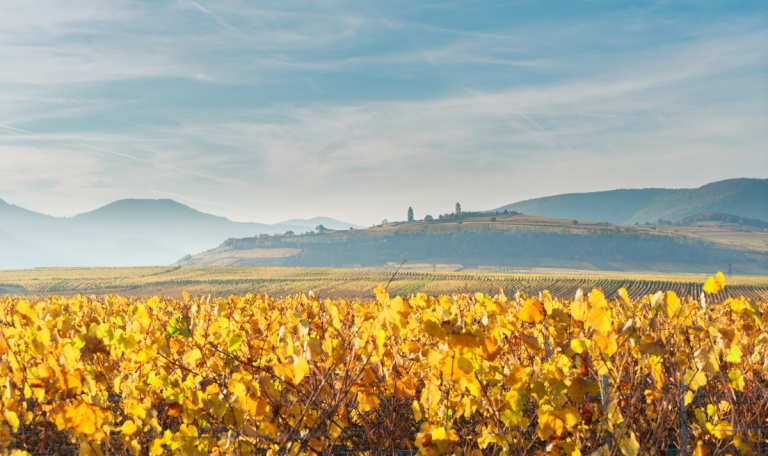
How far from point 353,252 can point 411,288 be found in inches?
3538

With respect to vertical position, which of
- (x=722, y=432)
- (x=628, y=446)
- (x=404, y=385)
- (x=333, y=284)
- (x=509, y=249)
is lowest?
(x=333, y=284)

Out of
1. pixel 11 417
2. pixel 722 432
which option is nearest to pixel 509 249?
pixel 722 432

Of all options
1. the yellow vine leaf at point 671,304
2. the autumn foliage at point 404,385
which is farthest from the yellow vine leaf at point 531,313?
the yellow vine leaf at point 671,304

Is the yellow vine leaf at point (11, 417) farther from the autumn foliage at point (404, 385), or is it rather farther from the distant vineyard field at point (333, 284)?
the distant vineyard field at point (333, 284)

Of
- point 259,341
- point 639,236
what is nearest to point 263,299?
point 259,341

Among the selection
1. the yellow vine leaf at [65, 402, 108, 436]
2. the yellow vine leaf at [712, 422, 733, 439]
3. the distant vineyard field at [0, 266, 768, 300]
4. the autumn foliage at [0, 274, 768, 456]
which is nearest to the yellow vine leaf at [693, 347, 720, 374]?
the autumn foliage at [0, 274, 768, 456]

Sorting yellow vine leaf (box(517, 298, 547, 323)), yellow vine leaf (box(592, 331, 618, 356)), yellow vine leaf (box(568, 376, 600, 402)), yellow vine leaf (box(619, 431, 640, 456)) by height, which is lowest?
yellow vine leaf (box(619, 431, 640, 456))

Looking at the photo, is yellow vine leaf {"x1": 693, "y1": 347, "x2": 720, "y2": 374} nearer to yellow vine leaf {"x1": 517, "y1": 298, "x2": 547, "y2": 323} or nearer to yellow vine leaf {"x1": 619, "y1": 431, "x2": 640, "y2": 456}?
yellow vine leaf {"x1": 619, "y1": 431, "x2": 640, "y2": 456}

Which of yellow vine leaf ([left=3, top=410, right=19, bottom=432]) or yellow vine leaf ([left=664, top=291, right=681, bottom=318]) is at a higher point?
yellow vine leaf ([left=664, top=291, right=681, bottom=318])

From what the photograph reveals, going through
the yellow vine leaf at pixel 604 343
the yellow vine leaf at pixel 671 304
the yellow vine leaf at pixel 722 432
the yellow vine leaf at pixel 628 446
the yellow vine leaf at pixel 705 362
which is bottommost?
the yellow vine leaf at pixel 722 432

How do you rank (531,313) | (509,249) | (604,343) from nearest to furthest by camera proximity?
(531,313)
(604,343)
(509,249)

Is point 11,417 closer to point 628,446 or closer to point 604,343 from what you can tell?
point 604,343

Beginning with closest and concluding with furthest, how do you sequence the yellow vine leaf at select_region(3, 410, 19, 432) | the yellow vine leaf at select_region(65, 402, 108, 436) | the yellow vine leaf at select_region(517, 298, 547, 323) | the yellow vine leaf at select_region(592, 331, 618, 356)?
1. the yellow vine leaf at select_region(517, 298, 547, 323)
2. the yellow vine leaf at select_region(592, 331, 618, 356)
3. the yellow vine leaf at select_region(65, 402, 108, 436)
4. the yellow vine leaf at select_region(3, 410, 19, 432)

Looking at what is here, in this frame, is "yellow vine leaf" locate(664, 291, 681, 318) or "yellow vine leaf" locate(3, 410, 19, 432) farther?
"yellow vine leaf" locate(3, 410, 19, 432)
